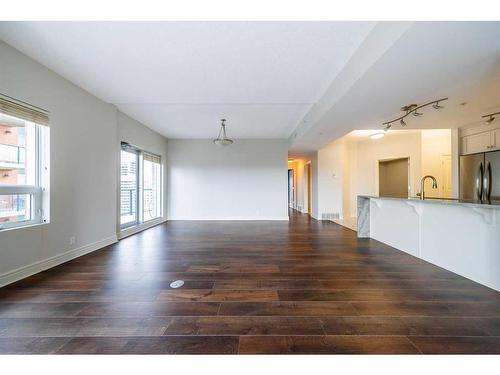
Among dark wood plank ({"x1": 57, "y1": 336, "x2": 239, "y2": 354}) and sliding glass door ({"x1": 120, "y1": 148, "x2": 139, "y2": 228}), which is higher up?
sliding glass door ({"x1": 120, "y1": 148, "x2": 139, "y2": 228})

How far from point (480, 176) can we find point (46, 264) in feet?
24.2

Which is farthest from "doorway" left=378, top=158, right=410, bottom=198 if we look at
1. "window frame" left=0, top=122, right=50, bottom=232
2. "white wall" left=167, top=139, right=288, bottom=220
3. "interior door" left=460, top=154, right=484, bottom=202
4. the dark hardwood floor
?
"window frame" left=0, top=122, right=50, bottom=232

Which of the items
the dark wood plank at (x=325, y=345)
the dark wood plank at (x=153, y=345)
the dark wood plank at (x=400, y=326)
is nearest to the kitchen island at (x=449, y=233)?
the dark wood plank at (x=400, y=326)

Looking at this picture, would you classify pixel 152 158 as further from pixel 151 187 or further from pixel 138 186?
pixel 138 186

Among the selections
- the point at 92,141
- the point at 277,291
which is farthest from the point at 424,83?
the point at 92,141

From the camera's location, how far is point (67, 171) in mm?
3311

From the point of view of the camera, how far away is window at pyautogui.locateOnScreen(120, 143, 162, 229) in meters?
5.25

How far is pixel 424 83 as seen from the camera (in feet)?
8.70

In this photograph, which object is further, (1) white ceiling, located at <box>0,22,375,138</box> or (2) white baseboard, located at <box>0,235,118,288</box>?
(2) white baseboard, located at <box>0,235,118,288</box>

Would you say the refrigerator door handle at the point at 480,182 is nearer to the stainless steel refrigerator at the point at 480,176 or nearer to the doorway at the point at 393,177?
the stainless steel refrigerator at the point at 480,176

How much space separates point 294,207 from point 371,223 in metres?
6.81

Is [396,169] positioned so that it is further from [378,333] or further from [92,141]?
[92,141]

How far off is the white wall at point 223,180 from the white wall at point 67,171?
3088 mm

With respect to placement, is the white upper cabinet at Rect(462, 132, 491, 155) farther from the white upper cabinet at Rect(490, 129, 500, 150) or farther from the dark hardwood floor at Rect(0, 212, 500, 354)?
the dark hardwood floor at Rect(0, 212, 500, 354)
